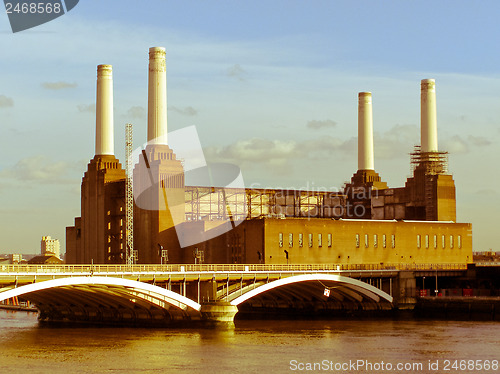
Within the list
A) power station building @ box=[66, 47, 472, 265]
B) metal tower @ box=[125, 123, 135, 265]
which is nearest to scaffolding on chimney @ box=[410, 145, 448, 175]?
power station building @ box=[66, 47, 472, 265]

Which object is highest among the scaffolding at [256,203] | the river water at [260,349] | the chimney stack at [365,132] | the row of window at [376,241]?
the chimney stack at [365,132]

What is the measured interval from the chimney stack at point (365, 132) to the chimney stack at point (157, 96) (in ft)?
117

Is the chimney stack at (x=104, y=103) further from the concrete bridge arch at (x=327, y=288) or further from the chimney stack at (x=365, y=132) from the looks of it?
the chimney stack at (x=365, y=132)

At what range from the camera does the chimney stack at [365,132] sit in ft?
450

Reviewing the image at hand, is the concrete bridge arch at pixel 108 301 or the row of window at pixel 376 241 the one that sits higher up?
the row of window at pixel 376 241

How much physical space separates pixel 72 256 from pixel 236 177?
23.4 metres

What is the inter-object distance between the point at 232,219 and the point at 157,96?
17.4 m

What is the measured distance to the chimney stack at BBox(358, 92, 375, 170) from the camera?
137 meters

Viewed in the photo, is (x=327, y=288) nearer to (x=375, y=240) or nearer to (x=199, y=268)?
(x=199, y=268)

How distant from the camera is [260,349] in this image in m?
69.4

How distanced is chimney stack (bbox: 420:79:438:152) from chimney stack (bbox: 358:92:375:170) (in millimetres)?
8994

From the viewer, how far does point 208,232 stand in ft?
360

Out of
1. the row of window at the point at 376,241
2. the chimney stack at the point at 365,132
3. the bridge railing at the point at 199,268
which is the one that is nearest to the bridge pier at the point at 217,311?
the bridge railing at the point at 199,268

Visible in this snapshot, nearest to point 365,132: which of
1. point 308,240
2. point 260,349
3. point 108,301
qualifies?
point 308,240
